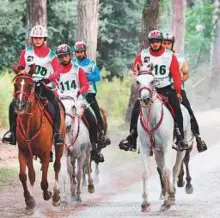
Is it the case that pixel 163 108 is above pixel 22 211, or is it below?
above

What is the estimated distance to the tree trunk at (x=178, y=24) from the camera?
121 feet

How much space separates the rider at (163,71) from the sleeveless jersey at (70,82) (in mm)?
1429

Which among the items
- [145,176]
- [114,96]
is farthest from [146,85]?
[114,96]

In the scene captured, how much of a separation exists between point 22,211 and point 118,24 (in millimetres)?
25398

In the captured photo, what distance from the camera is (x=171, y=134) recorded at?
13.0 m

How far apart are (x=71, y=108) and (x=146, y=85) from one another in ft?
7.98

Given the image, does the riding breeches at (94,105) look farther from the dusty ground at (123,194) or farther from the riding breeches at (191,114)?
the riding breeches at (191,114)

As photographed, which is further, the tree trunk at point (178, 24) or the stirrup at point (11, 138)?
the tree trunk at point (178, 24)

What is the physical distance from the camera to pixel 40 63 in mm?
13031

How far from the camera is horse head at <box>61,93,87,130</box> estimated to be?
549 inches

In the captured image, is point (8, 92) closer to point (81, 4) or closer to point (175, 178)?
point (81, 4)

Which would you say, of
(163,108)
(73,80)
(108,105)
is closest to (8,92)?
(108,105)

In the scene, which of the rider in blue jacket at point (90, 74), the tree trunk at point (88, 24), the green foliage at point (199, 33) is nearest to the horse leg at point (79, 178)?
the rider in blue jacket at point (90, 74)

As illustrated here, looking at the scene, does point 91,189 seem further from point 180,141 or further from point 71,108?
point 180,141
